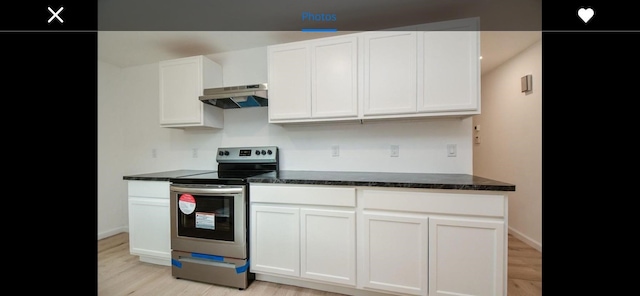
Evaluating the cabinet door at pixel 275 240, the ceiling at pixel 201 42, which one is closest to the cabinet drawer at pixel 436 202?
the cabinet door at pixel 275 240

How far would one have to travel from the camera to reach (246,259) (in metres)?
1.93

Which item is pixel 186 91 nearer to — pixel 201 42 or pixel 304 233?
pixel 201 42

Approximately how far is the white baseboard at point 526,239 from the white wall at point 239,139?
4.72ft

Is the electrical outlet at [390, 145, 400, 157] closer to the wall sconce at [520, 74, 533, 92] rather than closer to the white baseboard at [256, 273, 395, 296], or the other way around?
the white baseboard at [256, 273, 395, 296]

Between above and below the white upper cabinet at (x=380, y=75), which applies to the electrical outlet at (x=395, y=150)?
Result: below

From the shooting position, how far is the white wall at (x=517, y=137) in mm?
2596

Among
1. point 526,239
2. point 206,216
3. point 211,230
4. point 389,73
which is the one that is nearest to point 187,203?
point 206,216

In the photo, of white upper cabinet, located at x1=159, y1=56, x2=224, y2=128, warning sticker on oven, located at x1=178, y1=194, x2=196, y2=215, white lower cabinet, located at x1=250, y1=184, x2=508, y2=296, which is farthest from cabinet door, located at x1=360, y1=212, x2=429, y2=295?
white upper cabinet, located at x1=159, y1=56, x2=224, y2=128

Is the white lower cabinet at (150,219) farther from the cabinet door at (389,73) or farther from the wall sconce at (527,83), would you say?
the wall sconce at (527,83)

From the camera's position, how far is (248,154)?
98.4 inches

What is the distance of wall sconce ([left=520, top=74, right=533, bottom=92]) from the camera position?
2.65 meters

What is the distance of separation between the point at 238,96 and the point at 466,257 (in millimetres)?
2135
